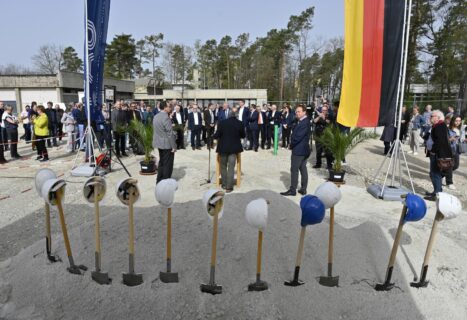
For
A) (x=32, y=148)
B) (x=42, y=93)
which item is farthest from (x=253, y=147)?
(x=42, y=93)

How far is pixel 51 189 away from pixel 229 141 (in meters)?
4.15

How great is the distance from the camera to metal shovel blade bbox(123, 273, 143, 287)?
3.51 meters

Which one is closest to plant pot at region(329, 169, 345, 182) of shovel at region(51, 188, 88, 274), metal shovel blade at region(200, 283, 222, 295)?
metal shovel blade at region(200, 283, 222, 295)

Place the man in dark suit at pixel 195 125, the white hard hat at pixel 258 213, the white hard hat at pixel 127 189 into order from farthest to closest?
1. the man in dark suit at pixel 195 125
2. the white hard hat at pixel 127 189
3. the white hard hat at pixel 258 213

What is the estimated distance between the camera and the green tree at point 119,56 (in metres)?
53.8

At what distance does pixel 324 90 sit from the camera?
47000mm

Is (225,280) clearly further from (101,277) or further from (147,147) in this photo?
(147,147)

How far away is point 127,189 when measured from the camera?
3.53 meters

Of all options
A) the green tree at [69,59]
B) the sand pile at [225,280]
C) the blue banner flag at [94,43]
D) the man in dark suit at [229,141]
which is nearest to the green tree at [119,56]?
the green tree at [69,59]

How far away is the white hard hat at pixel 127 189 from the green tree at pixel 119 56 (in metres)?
54.7

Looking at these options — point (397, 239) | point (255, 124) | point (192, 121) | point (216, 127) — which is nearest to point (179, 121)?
point (192, 121)

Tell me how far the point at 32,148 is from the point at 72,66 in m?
53.2

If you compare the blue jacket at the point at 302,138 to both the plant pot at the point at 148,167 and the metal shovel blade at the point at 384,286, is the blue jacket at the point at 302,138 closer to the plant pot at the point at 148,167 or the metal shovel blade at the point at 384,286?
the metal shovel blade at the point at 384,286

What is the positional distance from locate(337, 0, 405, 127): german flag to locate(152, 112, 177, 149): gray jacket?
3663mm
